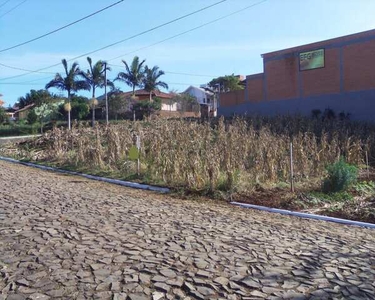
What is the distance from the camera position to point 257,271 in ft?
15.0

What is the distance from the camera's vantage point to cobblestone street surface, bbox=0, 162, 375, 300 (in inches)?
160

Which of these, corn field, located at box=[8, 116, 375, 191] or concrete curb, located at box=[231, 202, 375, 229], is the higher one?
corn field, located at box=[8, 116, 375, 191]

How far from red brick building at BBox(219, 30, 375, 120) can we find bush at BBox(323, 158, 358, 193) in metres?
20.9

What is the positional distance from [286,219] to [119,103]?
47.0 m

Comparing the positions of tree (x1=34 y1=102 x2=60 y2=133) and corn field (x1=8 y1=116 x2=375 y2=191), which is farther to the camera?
tree (x1=34 y1=102 x2=60 y2=133)

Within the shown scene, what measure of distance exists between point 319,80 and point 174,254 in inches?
1136

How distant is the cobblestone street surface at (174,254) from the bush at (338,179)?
2.38m

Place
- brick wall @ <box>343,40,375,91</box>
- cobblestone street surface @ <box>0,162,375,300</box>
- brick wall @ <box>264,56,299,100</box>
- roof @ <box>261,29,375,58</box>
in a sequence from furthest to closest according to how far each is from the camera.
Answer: brick wall @ <box>264,56,299,100</box>
roof @ <box>261,29,375,58</box>
brick wall @ <box>343,40,375,91</box>
cobblestone street surface @ <box>0,162,375,300</box>

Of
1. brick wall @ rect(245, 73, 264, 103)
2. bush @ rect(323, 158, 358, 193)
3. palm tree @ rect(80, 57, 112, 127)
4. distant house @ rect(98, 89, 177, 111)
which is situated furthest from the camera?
distant house @ rect(98, 89, 177, 111)

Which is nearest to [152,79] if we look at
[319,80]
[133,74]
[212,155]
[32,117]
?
[133,74]

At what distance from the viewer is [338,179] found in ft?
31.2

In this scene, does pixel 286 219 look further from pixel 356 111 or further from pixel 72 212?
pixel 356 111

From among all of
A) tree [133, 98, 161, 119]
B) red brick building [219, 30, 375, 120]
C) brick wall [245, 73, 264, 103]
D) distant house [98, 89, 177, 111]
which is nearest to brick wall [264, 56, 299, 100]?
red brick building [219, 30, 375, 120]

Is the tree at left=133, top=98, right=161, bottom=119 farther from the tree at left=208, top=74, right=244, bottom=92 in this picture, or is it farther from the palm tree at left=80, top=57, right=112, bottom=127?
the tree at left=208, top=74, right=244, bottom=92
